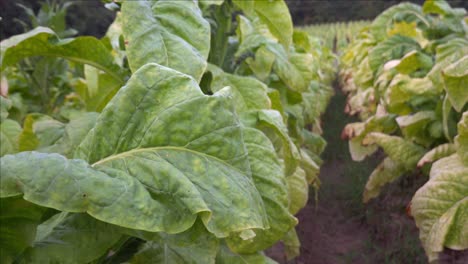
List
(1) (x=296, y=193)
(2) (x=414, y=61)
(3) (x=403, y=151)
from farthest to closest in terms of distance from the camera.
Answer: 1. (2) (x=414, y=61)
2. (3) (x=403, y=151)
3. (1) (x=296, y=193)

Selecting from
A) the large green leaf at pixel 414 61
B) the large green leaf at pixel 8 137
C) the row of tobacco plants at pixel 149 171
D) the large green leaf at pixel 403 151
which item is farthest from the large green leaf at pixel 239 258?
the large green leaf at pixel 414 61

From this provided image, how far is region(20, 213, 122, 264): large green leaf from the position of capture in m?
0.90

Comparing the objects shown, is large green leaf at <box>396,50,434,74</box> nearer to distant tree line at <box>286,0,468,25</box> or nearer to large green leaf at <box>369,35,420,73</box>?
large green leaf at <box>369,35,420,73</box>

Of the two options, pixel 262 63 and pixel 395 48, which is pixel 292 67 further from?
pixel 395 48

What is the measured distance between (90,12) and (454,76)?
11396 millimetres

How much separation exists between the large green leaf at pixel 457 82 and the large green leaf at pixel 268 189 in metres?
0.88

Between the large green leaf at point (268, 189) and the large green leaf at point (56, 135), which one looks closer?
the large green leaf at point (268, 189)

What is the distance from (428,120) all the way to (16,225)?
7.61 feet

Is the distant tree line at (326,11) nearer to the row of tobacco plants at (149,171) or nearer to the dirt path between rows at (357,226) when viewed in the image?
the dirt path between rows at (357,226)

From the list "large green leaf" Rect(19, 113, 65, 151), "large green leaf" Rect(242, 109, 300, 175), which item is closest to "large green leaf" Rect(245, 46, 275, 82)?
"large green leaf" Rect(242, 109, 300, 175)

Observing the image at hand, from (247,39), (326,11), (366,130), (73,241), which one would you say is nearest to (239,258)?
(73,241)

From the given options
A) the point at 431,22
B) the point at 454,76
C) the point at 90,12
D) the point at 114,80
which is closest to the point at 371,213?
the point at 431,22

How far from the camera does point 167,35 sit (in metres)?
1.32

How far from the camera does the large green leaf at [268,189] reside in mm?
1249
